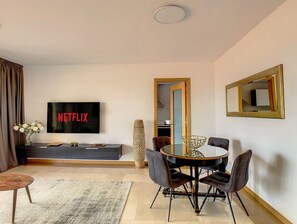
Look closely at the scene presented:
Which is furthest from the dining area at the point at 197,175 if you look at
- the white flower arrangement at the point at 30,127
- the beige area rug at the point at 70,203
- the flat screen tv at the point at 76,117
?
the white flower arrangement at the point at 30,127

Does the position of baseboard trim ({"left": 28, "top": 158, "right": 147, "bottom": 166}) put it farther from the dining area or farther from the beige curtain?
the dining area

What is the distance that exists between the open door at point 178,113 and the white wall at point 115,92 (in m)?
0.24

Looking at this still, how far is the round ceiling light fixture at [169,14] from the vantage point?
82.6 inches

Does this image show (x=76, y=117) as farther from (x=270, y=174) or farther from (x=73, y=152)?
(x=270, y=174)

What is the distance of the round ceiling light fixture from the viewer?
6.89 feet

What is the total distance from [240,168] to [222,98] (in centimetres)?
226

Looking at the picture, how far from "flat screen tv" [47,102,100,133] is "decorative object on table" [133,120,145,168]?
1002 millimetres

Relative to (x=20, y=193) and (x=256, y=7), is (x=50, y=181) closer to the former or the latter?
(x=20, y=193)

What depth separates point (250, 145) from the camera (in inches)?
113

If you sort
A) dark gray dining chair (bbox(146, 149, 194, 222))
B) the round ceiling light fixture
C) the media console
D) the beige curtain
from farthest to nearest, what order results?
the media console → the beige curtain → dark gray dining chair (bbox(146, 149, 194, 222)) → the round ceiling light fixture

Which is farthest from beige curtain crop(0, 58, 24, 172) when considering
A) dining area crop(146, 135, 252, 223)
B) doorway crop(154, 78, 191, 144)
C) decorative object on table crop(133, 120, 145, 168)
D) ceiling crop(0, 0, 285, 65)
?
dining area crop(146, 135, 252, 223)

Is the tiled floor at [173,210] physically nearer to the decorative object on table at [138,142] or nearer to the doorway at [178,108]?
the decorative object on table at [138,142]

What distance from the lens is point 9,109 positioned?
4211 mm

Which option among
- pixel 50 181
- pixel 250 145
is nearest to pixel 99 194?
pixel 50 181
